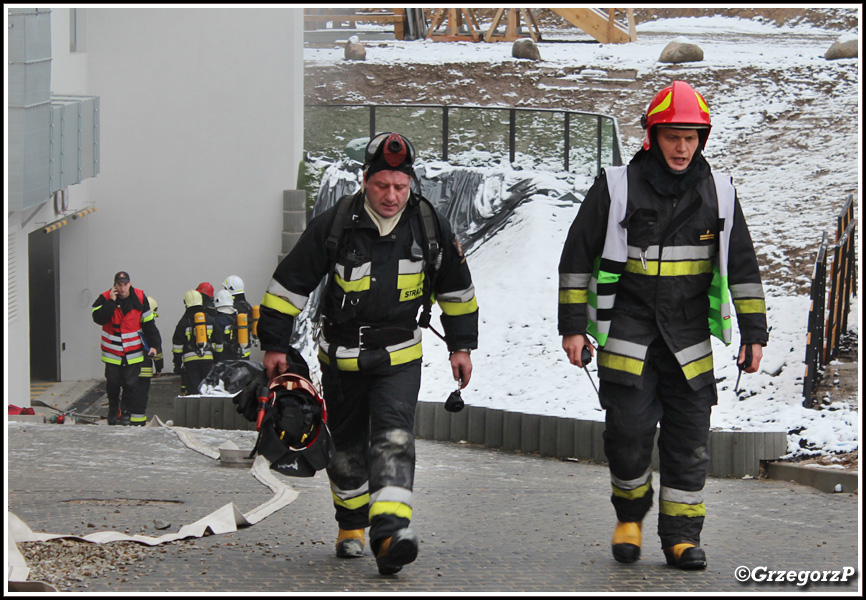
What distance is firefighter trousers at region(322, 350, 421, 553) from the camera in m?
5.05

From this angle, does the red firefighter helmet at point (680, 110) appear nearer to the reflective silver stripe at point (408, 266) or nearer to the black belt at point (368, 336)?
the reflective silver stripe at point (408, 266)

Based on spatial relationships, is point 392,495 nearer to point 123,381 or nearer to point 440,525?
point 440,525

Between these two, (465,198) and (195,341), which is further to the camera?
(465,198)

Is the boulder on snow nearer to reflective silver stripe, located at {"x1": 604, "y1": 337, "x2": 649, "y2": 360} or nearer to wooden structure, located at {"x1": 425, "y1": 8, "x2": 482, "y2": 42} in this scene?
wooden structure, located at {"x1": 425, "y1": 8, "x2": 482, "y2": 42}

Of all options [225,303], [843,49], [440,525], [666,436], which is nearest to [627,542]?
[666,436]

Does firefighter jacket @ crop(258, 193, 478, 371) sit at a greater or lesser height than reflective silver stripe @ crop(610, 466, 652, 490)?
greater

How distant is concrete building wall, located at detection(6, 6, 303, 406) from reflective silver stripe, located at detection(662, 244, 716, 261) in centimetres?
1739

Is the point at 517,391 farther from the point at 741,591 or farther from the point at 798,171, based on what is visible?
the point at 798,171

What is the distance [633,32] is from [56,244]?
51.3 feet

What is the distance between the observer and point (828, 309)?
1106cm

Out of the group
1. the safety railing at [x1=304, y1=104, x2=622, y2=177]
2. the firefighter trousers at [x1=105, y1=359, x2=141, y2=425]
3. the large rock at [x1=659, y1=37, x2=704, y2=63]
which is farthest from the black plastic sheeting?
the large rock at [x1=659, y1=37, x2=704, y2=63]

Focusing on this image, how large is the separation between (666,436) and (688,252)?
0.81 m

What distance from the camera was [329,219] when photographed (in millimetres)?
5254

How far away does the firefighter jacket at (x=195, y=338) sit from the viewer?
14992 mm
